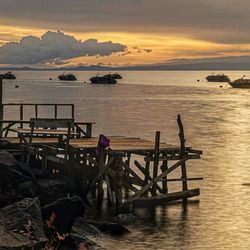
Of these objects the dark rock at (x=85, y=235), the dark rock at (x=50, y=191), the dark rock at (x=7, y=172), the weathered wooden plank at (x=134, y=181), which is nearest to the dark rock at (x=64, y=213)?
the dark rock at (x=85, y=235)

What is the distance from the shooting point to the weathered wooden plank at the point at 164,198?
25.0m

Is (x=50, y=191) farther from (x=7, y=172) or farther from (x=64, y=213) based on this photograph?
(x=64, y=213)

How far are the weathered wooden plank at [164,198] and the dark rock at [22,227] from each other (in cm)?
761

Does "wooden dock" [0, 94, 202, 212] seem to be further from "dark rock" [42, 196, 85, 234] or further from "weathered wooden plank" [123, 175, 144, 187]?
"dark rock" [42, 196, 85, 234]

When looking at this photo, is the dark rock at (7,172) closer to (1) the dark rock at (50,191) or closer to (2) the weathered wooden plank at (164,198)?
(1) the dark rock at (50,191)

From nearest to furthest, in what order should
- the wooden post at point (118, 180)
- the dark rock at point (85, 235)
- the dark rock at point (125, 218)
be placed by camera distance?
1. the dark rock at point (85, 235)
2. the dark rock at point (125, 218)
3. the wooden post at point (118, 180)

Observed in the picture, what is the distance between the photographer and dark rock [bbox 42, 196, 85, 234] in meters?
18.6

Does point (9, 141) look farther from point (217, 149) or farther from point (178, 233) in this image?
point (217, 149)

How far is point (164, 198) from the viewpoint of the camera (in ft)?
85.2

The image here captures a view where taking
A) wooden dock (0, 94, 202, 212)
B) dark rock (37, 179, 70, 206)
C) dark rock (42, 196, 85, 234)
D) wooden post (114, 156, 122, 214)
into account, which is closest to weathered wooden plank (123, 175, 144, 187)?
wooden dock (0, 94, 202, 212)

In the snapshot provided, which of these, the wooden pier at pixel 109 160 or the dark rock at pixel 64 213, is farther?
the wooden pier at pixel 109 160

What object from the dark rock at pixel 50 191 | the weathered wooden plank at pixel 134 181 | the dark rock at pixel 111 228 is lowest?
the dark rock at pixel 111 228

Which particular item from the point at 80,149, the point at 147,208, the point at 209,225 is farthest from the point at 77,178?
the point at 209,225

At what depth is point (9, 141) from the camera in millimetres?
30422
